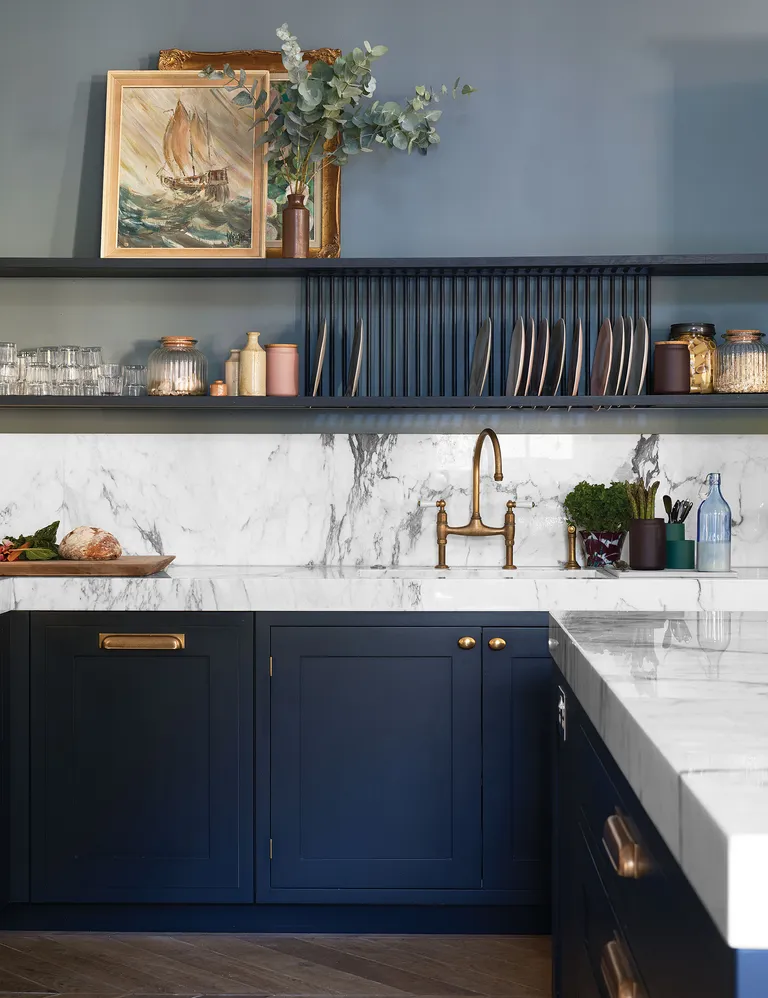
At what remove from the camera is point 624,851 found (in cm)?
102

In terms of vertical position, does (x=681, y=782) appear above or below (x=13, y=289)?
below

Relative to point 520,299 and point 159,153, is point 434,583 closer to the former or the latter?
point 520,299

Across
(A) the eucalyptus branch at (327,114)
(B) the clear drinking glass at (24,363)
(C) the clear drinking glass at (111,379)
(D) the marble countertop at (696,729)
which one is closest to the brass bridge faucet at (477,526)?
(A) the eucalyptus branch at (327,114)

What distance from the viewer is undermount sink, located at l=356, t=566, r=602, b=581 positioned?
8.80 feet

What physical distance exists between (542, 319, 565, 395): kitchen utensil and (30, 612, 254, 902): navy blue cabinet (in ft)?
3.60

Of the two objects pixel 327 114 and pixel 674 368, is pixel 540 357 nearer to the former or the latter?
pixel 674 368

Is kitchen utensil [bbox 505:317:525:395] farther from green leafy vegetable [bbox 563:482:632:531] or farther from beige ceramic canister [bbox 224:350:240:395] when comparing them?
beige ceramic canister [bbox 224:350:240:395]

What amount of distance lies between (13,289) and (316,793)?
1.83 metres

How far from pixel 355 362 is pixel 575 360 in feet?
2.20

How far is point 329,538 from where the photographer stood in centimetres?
318

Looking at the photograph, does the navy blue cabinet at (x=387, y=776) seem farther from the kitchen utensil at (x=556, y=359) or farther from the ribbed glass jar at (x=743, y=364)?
the ribbed glass jar at (x=743, y=364)

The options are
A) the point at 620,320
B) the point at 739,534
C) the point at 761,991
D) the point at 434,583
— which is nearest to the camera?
the point at 761,991

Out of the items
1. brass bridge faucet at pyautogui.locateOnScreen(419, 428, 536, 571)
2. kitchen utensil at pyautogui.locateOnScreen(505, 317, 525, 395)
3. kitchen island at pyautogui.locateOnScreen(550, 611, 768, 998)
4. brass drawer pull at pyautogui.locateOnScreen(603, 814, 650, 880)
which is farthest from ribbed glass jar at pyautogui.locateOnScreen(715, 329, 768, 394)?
brass drawer pull at pyautogui.locateOnScreen(603, 814, 650, 880)

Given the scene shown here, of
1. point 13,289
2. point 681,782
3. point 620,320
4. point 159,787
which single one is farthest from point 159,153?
point 681,782
